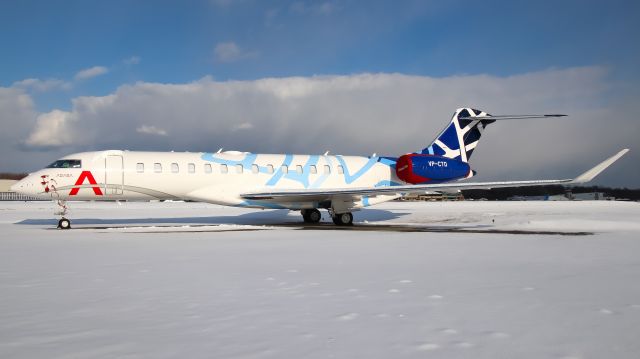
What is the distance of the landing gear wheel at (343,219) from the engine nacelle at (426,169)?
14.9 feet

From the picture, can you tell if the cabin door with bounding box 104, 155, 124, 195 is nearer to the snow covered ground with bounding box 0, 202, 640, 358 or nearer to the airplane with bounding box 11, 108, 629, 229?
the airplane with bounding box 11, 108, 629, 229

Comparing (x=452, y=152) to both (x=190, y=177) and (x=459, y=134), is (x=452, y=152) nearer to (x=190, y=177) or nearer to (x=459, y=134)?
(x=459, y=134)

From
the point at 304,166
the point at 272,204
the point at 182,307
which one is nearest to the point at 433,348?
the point at 182,307

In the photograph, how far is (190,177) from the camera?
19969mm

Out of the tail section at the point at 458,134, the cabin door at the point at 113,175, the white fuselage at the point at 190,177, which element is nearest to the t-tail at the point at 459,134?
the tail section at the point at 458,134

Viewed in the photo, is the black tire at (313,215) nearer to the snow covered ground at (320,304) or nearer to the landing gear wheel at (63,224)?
the landing gear wheel at (63,224)

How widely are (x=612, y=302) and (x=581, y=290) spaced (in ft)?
2.18

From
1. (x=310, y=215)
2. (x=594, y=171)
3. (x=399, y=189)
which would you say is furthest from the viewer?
(x=310, y=215)

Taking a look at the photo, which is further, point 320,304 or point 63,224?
point 63,224

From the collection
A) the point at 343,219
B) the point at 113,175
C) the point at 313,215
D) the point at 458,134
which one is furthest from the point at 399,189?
the point at 113,175

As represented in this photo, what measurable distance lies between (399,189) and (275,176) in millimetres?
5496

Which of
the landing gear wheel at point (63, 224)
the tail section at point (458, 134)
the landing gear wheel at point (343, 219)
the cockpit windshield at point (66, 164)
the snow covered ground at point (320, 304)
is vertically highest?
the tail section at point (458, 134)

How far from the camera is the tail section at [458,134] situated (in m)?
25.1

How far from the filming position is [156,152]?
20.3 metres
